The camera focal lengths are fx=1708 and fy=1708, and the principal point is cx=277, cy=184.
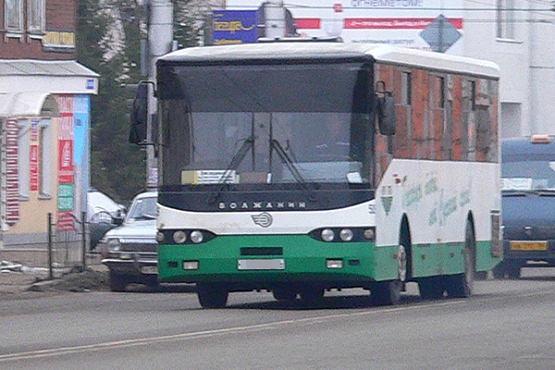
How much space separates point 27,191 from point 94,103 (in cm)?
1437

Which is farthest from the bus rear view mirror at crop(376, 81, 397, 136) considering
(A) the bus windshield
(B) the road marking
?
(B) the road marking

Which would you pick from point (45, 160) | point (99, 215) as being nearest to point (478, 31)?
point (99, 215)

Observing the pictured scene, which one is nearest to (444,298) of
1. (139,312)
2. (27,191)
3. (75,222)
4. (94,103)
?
(139,312)

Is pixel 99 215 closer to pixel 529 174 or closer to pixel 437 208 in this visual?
pixel 529 174

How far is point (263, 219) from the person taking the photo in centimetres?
1778

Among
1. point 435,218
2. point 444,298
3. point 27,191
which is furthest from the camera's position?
point 27,191

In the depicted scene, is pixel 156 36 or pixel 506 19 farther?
pixel 506 19

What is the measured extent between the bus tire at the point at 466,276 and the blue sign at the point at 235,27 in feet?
45.5

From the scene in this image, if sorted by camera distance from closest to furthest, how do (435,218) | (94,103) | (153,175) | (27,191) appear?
(435,218)
(153,175)
(27,191)
(94,103)

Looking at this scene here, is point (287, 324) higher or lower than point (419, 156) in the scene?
lower

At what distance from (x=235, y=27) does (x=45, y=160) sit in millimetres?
4749

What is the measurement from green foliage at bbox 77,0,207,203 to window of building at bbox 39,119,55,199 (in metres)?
12.1

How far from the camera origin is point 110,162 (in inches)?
1951

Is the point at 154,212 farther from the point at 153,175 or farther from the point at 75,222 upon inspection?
the point at 75,222
